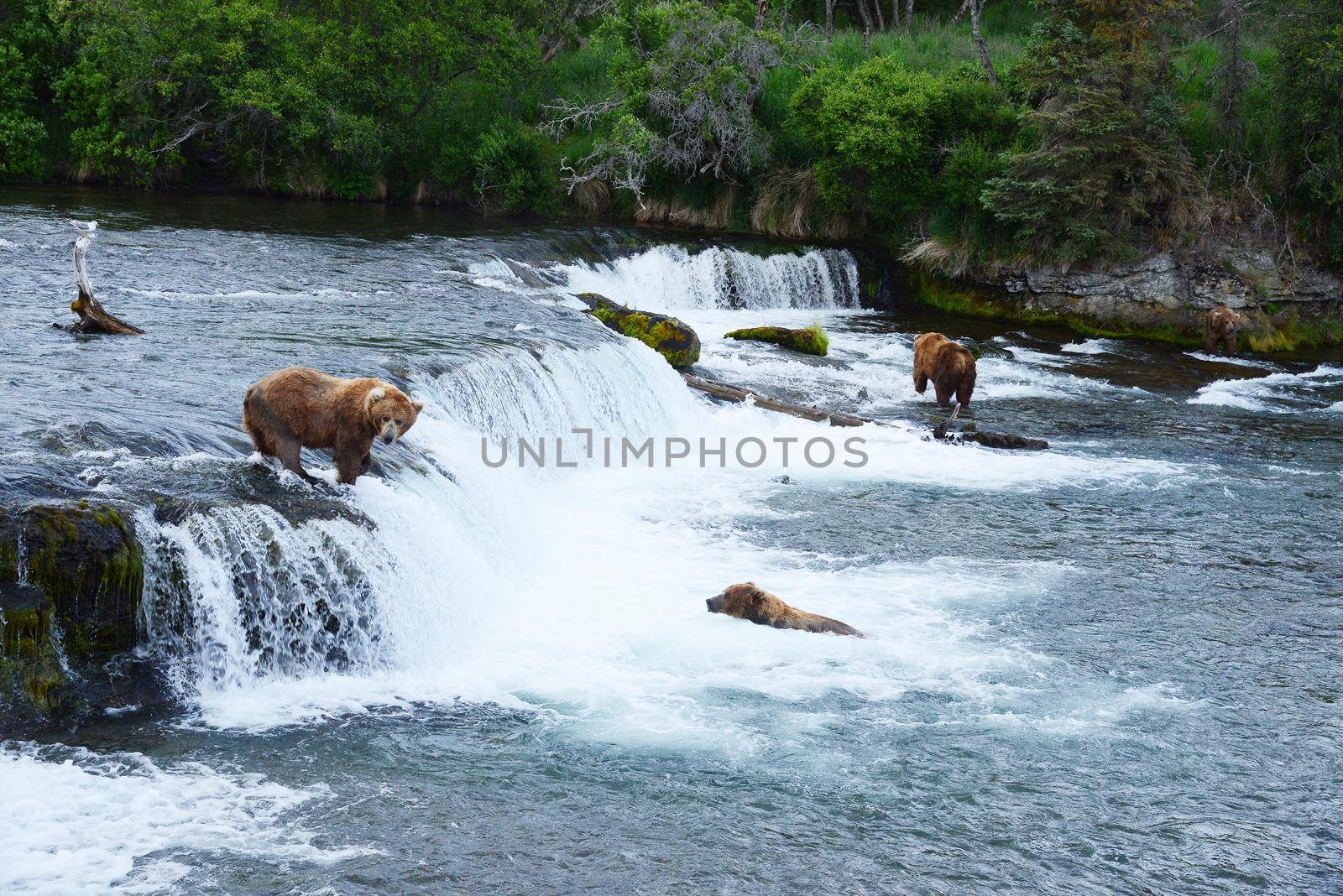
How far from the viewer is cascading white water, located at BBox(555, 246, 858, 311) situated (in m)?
23.7

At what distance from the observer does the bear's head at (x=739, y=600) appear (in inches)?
363

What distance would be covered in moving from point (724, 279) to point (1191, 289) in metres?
9.12

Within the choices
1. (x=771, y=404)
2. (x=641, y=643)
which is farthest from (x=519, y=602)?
(x=771, y=404)

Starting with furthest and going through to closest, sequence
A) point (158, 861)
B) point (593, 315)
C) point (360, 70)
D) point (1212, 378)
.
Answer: point (360, 70) < point (1212, 378) < point (593, 315) < point (158, 861)

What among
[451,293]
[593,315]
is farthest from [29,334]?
[593,315]

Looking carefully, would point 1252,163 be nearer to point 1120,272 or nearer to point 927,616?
point 1120,272

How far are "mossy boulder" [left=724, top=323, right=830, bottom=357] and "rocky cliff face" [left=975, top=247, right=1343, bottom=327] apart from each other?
284 inches

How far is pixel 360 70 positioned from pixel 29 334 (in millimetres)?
18523

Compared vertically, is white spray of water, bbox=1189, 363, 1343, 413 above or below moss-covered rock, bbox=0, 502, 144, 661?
above

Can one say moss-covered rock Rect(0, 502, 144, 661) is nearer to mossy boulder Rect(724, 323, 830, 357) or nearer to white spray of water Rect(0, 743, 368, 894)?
white spray of water Rect(0, 743, 368, 894)

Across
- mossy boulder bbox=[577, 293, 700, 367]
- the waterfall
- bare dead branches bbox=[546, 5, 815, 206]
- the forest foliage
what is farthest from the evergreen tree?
the waterfall

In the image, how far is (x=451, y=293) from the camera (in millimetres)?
18297

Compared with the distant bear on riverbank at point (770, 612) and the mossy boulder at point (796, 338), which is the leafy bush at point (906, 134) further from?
the distant bear on riverbank at point (770, 612)

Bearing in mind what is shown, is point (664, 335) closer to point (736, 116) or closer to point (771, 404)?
point (771, 404)
